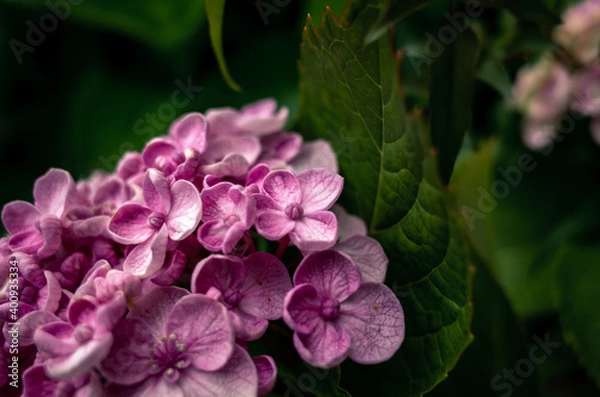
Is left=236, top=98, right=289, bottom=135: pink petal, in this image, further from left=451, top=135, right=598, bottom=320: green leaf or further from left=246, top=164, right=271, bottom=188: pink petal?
left=451, top=135, right=598, bottom=320: green leaf

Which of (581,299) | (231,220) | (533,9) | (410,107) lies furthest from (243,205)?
(581,299)

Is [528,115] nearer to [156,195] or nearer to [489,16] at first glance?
[489,16]

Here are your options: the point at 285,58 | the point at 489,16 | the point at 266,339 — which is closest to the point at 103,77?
the point at 285,58

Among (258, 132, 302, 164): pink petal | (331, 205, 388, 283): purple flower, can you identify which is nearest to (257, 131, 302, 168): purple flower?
(258, 132, 302, 164): pink petal

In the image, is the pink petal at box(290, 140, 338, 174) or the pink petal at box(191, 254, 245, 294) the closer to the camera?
the pink petal at box(191, 254, 245, 294)

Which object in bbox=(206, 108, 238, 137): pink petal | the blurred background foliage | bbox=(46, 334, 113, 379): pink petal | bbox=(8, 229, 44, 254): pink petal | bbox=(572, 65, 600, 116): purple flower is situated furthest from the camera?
bbox=(572, 65, 600, 116): purple flower

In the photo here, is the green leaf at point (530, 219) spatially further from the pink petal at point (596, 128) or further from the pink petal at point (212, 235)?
the pink petal at point (212, 235)

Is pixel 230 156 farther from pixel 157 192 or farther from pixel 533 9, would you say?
pixel 533 9
